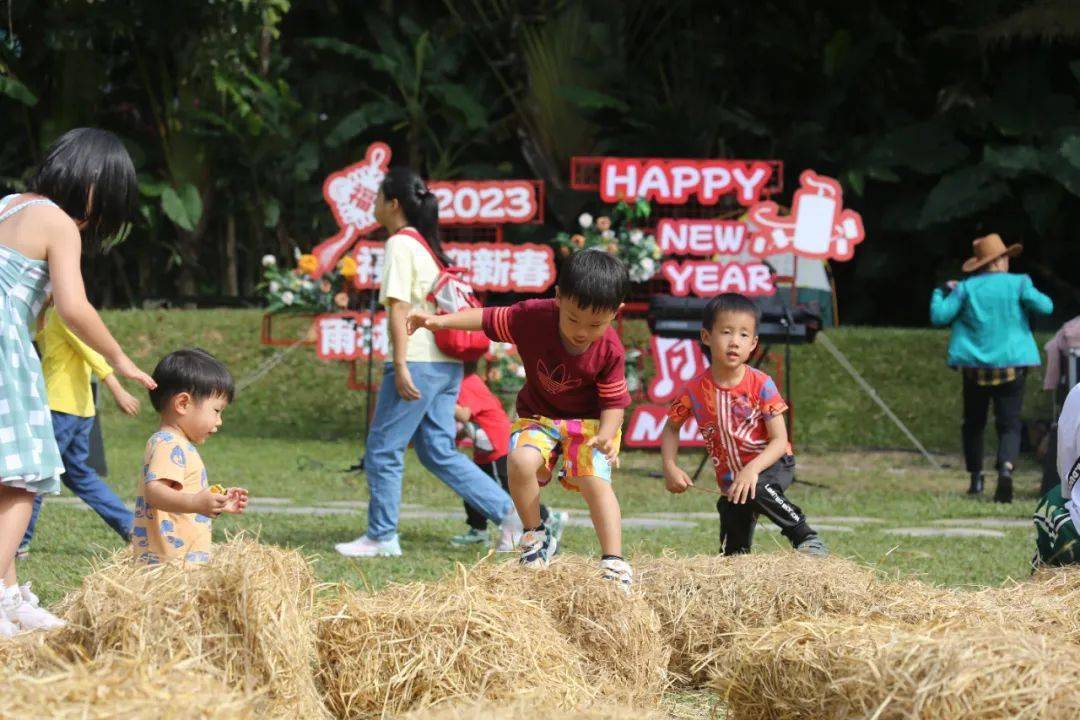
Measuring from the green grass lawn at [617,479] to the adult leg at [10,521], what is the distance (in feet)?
2.89

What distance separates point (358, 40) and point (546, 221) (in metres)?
3.88

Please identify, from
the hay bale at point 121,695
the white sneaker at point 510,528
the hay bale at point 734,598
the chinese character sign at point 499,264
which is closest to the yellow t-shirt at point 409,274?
the white sneaker at point 510,528

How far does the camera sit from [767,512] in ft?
17.3

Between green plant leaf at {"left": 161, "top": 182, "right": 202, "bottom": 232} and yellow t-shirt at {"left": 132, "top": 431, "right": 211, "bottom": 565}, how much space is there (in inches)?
478

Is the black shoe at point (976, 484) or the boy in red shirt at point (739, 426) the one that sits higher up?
the boy in red shirt at point (739, 426)

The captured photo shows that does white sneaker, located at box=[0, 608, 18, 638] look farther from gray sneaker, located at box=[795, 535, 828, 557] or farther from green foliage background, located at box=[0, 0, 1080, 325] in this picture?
green foliage background, located at box=[0, 0, 1080, 325]

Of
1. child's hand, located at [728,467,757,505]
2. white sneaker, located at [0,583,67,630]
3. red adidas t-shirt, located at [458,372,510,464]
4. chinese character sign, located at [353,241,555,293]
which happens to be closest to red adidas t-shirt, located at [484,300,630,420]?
child's hand, located at [728,467,757,505]

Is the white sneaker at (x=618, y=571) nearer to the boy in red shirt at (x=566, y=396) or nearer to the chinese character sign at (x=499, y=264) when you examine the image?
the boy in red shirt at (x=566, y=396)

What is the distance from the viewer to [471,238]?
13617mm

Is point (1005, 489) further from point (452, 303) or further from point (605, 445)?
point (605, 445)

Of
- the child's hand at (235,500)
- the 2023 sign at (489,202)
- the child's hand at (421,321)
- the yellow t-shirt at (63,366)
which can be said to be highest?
the 2023 sign at (489,202)

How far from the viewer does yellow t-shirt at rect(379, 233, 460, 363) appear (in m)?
6.37

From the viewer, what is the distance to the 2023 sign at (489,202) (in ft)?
40.6

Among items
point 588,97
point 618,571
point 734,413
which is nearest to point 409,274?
point 734,413
